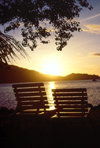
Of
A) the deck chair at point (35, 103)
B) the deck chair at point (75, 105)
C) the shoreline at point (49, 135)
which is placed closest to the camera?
the shoreline at point (49, 135)

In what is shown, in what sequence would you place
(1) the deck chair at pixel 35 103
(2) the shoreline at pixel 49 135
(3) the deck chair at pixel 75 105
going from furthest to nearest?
(1) the deck chair at pixel 35 103
(3) the deck chair at pixel 75 105
(2) the shoreline at pixel 49 135

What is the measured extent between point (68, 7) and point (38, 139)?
21.4ft

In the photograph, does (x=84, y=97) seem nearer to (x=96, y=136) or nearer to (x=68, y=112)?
(x=68, y=112)

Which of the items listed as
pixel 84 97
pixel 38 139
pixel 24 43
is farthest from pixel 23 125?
pixel 24 43

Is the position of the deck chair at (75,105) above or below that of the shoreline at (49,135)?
above

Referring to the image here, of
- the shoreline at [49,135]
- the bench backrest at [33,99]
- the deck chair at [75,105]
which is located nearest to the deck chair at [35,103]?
the bench backrest at [33,99]

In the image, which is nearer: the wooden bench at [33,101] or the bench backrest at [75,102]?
the bench backrest at [75,102]

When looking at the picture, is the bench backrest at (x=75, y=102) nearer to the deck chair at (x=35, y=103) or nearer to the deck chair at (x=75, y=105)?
the deck chair at (x=75, y=105)

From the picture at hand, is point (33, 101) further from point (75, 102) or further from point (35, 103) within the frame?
point (75, 102)

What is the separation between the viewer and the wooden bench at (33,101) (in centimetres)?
584

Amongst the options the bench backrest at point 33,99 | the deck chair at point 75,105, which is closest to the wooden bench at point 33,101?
the bench backrest at point 33,99

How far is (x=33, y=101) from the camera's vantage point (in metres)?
5.89

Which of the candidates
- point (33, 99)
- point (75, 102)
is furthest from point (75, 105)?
point (33, 99)

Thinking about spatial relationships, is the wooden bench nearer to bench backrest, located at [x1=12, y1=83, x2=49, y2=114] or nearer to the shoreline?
bench backrest, located at [x1=12, y1=83, x2=49, y2=114]
